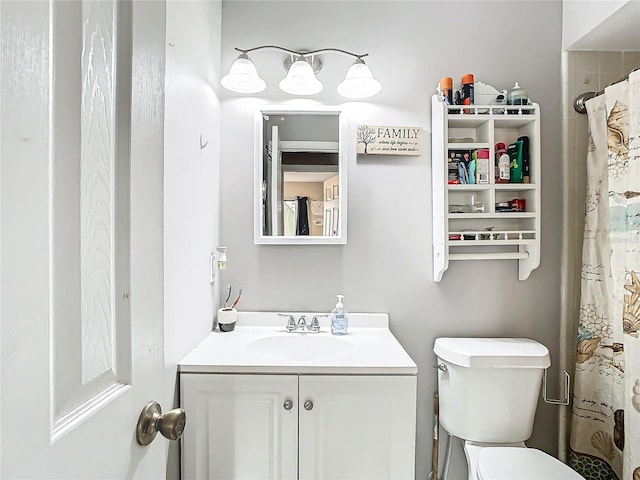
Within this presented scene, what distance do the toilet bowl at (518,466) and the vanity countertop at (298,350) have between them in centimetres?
42

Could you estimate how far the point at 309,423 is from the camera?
1.37m

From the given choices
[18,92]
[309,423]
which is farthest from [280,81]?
[18,92]

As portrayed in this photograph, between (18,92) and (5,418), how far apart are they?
0.30m

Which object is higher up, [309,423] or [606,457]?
[309,423]


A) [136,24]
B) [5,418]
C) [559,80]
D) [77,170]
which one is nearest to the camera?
[5,418]

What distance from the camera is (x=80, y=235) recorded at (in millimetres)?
495

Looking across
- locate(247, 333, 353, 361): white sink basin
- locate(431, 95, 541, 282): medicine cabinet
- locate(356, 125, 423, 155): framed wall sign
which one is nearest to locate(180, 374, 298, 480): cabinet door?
locate(247, 333, 353, 361): white sink basin

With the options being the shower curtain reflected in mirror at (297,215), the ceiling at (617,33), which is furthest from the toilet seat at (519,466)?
the ceiling at (617,33)

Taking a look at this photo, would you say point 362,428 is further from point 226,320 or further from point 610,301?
point 610,301

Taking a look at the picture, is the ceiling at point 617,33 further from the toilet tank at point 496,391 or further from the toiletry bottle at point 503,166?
the toilet tank at point 496,391

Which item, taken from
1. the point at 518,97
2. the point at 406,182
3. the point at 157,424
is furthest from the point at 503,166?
the point at 157,424

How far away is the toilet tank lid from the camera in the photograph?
1589 millimetres

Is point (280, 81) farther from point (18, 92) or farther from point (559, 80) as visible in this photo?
point (18, 92)

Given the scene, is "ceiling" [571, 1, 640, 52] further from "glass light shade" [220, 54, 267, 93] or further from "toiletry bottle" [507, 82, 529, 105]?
"glass light shade" [220, 54, 267, 93]
